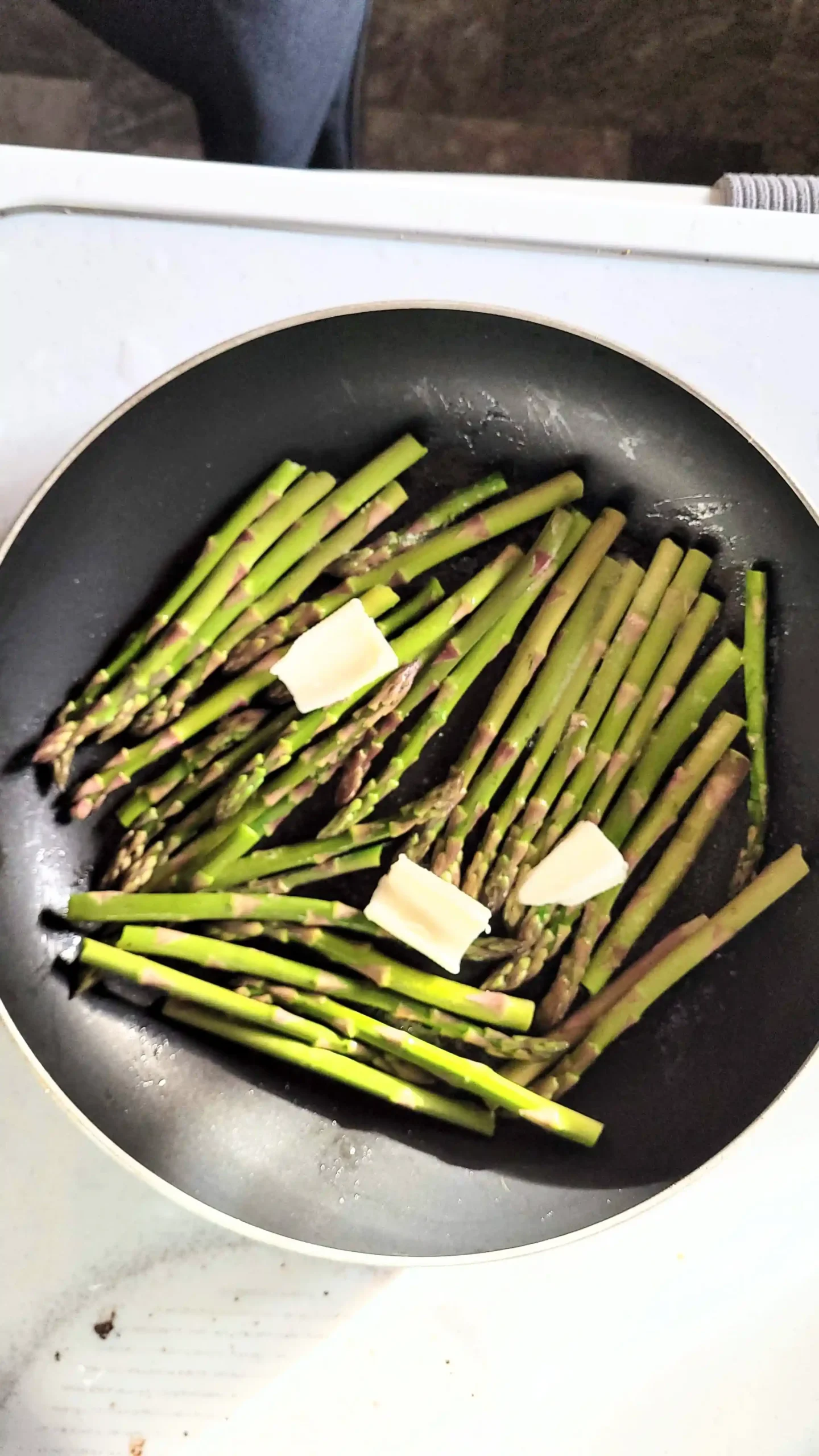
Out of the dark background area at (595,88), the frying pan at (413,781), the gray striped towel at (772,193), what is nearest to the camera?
the frying pan at (413,781)

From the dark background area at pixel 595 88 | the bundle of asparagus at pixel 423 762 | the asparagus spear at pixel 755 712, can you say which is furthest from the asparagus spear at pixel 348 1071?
the dark background area at pixel 595 88

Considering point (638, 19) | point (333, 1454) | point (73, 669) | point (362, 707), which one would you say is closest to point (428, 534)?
point (362, 707)

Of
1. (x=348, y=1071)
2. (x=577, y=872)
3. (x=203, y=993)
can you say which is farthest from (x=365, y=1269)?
(x=577, y=872)

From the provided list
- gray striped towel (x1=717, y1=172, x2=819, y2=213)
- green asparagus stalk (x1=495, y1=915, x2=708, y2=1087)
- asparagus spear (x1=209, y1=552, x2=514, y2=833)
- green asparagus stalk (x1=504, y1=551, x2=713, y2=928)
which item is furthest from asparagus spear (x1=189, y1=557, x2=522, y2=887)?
gray striped towel (x1=717, y1=172, x2=819, y2=213)

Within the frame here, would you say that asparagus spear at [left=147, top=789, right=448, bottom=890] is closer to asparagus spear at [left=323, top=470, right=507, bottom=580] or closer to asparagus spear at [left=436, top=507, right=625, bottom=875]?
asparagus spear at [left=436, top=507, right=625, bottom=875]

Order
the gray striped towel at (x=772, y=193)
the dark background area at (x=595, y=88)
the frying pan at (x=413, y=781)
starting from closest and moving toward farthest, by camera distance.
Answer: the frying pan at (x=413, y=781)
the gray striped towel at (x=772, y=193)
the dark background area at (x=595, y=88)

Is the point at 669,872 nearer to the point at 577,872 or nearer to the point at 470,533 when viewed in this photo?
the point at 577,872

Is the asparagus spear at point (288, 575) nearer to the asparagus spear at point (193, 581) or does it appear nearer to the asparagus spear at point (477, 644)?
the asparagus spear at point (193, 581)
